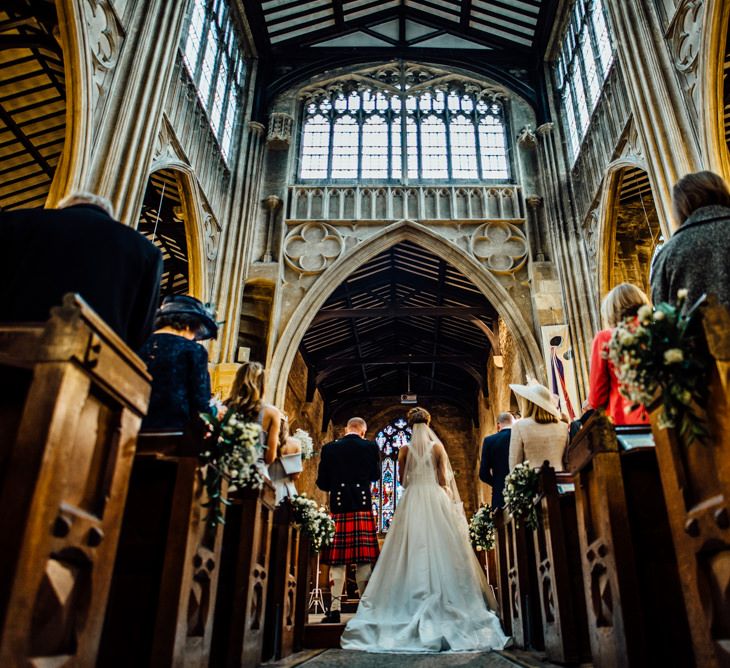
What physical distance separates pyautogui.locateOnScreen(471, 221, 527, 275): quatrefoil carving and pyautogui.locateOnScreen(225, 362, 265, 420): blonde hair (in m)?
8.28

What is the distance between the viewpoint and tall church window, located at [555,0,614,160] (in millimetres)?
9617

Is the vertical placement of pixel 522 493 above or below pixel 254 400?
below

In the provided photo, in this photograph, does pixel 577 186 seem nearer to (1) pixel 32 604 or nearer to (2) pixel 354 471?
(2) pixel 354 471

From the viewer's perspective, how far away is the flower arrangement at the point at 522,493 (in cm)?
334

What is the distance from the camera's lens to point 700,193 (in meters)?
2.26

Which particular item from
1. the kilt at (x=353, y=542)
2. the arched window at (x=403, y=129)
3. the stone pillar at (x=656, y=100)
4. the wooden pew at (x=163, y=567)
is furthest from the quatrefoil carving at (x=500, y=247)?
the wooden pew at (x=163, y=567)

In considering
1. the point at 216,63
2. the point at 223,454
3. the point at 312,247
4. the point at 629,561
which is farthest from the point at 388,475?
the point at 629,561

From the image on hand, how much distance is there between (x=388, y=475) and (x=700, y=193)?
18.2 meters

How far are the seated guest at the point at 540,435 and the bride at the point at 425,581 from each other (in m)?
0.85

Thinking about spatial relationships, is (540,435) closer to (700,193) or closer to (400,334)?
(700,193)

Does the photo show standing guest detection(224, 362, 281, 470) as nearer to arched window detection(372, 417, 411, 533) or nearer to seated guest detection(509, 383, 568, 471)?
seated guest detection(509, 383, 568, 471)

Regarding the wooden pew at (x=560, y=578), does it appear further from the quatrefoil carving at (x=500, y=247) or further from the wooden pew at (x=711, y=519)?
the quatrefoil carving at (x=500, y=247)

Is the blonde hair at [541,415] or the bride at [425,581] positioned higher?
the blonde hair at [541,415]

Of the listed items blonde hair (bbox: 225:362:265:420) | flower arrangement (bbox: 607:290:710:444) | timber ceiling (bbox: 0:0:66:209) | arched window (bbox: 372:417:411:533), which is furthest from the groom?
arched window (bbox: 372:417:411:533)
